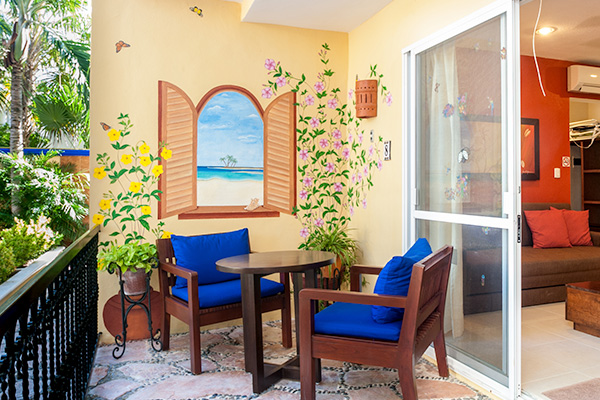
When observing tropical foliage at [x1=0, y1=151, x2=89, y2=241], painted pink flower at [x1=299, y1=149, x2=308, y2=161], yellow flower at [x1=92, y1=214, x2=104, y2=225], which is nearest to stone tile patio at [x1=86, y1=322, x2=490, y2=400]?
yellow flower at [x1=92, y1=214, x2=104, y2=225]

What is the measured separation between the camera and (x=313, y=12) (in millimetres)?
3650

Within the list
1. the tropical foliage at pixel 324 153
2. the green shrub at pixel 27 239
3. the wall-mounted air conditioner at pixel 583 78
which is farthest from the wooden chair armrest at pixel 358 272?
the green shrub at pixel 27 239

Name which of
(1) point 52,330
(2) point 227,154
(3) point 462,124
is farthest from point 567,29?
(1) point 52,330

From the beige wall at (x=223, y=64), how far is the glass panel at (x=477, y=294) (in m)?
0.62

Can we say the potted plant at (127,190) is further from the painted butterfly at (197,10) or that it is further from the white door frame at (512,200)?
the white door frame at (512,200)

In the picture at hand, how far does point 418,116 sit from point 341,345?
1.75m

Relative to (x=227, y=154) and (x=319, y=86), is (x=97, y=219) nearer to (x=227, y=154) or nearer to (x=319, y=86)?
(x=227, y=154)

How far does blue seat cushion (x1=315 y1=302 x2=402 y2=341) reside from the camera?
2123 mm

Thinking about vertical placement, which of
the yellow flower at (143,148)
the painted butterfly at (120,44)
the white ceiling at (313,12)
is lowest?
the yellow flower at (143,148)

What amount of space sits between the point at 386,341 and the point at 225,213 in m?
2.01

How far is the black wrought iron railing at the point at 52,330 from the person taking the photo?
109 centimetres

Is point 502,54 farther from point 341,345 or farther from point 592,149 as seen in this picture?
point 592,149

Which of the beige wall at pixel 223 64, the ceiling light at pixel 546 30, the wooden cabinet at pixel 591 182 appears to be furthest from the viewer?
the wooden cabinet at pixel 591 182

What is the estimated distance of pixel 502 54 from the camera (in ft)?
8.07
